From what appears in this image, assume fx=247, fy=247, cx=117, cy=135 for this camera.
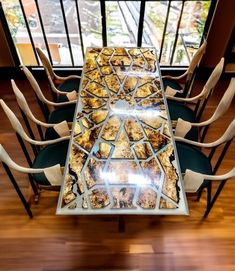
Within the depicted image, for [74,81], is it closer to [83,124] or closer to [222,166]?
[83,124]

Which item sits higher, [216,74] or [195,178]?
[216,74]

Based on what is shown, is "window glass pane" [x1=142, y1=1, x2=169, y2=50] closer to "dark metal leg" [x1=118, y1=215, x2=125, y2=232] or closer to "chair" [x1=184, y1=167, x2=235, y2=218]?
"chair" [x1=184, y1=167, x2=235, y2=218]

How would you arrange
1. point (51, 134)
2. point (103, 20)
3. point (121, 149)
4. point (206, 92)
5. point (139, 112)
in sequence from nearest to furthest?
point (121, 149)
point (139, 112)
point (51, 134)
point (206, 92)
point (103, 20)

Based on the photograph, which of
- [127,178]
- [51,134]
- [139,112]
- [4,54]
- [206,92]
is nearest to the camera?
[127,178]

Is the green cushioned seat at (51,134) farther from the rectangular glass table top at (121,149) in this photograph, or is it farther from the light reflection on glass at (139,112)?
the light reflection on glass at (139,112)

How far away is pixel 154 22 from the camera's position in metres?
2.91

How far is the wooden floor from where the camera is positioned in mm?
1790

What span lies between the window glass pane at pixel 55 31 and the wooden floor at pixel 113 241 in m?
1.88

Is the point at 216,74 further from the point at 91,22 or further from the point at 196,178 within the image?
the point at 91,22

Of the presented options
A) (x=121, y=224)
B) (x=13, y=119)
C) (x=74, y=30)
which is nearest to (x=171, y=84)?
(x=74, y=30)

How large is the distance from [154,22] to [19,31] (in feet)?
5.31

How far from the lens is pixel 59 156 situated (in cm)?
188

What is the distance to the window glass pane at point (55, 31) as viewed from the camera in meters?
2.78

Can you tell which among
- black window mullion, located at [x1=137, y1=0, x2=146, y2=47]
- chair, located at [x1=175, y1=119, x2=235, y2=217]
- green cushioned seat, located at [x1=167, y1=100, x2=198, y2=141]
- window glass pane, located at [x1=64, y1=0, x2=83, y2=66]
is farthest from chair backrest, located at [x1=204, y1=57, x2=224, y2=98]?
window glass pane, located at [x1=64, y1=0, x2=83, y2=66]
